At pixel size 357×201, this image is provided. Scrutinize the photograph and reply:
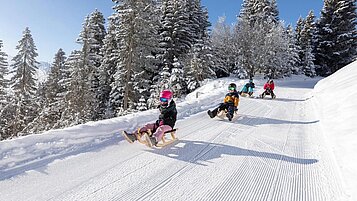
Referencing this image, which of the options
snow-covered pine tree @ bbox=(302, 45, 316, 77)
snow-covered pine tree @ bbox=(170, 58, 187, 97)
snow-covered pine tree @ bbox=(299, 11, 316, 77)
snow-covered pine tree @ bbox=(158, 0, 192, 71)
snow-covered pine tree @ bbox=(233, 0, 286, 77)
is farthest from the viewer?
snow-covered pine tree @ bbox=(299, 11, 316, 77)

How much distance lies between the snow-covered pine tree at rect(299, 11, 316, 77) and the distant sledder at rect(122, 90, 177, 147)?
3912cm

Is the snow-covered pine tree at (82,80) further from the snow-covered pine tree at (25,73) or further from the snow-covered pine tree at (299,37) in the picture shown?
the snow-covered pine tree at (299,37)

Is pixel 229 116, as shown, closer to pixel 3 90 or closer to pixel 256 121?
pixel 256 121

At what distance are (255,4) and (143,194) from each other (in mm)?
46411

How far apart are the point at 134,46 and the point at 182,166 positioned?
20.3 m

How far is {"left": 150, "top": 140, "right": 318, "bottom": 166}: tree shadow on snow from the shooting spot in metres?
4.78

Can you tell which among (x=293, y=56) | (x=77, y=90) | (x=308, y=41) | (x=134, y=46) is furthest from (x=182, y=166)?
(x=308, y=41)

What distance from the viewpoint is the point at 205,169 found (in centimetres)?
427

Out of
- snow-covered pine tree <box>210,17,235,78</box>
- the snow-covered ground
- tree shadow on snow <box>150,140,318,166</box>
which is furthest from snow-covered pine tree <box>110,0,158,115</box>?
tree shadow on snow <box>150,140,318,166</box>

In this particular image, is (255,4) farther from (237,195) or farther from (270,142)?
(237,195)

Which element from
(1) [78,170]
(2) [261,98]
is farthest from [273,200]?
(2) [261,98]

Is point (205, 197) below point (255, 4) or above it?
below

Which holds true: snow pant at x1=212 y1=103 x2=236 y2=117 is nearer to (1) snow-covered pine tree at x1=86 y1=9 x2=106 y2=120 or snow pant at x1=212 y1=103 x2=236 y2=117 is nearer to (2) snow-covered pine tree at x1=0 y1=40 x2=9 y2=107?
(1) snow-covered pine tree at x1=86 y1=9 x2=106 y2=120

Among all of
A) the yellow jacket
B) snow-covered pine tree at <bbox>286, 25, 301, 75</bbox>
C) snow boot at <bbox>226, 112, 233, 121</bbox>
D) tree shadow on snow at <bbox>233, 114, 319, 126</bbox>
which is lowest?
tree shadow on snow at <bbox>233, 114, 319, 126</bbox>
